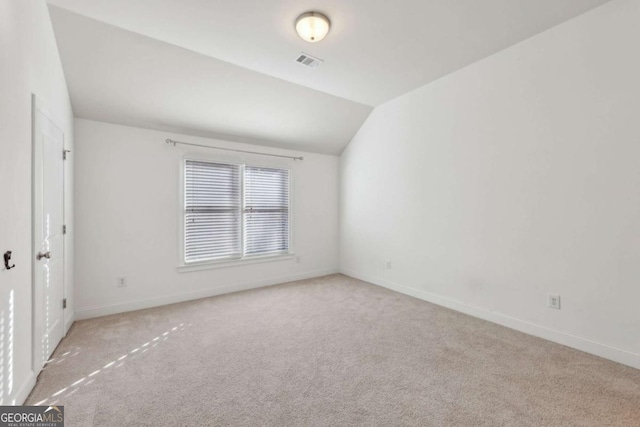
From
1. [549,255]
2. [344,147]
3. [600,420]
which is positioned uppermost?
[344,147]

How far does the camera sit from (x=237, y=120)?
155 inches

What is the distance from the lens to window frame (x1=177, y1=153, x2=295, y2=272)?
3.90 metres

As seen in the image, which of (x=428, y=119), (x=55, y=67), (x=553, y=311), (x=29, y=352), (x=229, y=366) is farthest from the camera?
(x=428, y=119)

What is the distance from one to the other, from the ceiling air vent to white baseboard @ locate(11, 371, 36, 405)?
3.46 meters

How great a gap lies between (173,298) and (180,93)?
2591 millimetres

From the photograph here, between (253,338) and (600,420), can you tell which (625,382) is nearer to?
(600,420)

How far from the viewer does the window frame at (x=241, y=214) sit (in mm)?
3902

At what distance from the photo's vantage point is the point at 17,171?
5.73 ft

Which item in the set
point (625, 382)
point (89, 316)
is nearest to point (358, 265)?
point (625, 382)

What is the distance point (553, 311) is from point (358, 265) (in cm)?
279

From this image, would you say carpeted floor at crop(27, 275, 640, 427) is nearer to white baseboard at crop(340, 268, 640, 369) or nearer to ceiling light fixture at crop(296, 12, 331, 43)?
white baseboard at crop(340, 268, 640, 369)

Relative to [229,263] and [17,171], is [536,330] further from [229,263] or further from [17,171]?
[17,171]

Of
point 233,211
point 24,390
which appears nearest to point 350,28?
point 233,211

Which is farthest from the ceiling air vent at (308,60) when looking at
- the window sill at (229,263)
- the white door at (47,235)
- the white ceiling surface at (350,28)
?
the window sill at (229,263)
